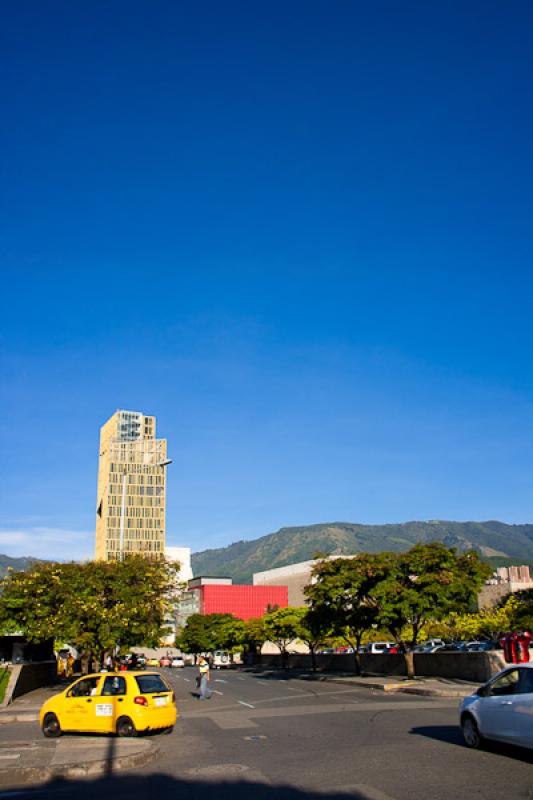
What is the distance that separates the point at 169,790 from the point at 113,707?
601 centimetres

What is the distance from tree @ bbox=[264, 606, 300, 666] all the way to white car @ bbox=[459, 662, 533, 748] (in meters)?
50.4

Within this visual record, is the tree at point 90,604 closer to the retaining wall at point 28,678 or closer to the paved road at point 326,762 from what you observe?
the retaining wall at point 28,678

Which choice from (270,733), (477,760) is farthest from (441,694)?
(477,760)

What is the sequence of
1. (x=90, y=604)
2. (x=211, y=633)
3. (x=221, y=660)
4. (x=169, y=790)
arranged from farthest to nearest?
(x=211, y=633)
(x=221, y=660)
(x=90, y=604)
(x=169, y=790)

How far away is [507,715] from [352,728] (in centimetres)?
627

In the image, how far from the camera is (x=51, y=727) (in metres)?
16.7

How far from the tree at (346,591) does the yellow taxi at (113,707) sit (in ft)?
59.4

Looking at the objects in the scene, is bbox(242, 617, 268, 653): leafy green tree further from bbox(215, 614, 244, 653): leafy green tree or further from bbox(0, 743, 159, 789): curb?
bbox(0, 743, 159, 789): curb

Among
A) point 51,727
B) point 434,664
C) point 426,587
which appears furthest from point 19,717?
point 434,664

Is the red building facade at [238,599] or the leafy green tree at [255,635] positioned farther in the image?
the red building facade at [238,599]

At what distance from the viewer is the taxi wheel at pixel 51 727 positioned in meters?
16.6

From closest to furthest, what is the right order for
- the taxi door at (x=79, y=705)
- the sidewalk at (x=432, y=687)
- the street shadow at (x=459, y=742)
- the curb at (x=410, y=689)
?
the street shadow at (x=459, y=742), the taxi door at (x=79, y=705), the curb at (x=410, y=689), the sidewalk at (x=432, y=687)

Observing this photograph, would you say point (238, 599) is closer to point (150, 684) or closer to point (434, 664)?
point (434, 664)

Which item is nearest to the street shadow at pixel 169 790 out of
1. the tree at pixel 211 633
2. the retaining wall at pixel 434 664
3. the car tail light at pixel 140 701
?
the car tail light at pixel 140 701
